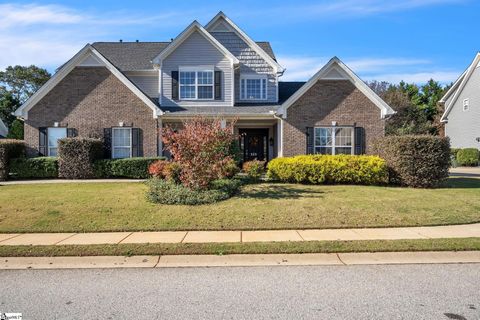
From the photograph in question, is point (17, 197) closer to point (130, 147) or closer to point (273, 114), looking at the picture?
point (130, 147)

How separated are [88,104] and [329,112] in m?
12.6

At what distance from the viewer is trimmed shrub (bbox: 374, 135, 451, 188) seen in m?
13.3

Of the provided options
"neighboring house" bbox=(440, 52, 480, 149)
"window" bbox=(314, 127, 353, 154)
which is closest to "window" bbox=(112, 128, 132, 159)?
"window" bbox=(314, 127, 353, 154)

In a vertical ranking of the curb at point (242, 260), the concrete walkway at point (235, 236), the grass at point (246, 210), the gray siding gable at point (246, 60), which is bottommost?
the curb at point (242, 260)

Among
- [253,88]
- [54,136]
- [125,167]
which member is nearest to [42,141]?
[54,136]

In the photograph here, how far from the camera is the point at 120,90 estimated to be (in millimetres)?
18594

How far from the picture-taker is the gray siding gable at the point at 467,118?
1230 inches

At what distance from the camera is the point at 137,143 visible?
18.6m

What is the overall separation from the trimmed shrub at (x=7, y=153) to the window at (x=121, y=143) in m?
4.55

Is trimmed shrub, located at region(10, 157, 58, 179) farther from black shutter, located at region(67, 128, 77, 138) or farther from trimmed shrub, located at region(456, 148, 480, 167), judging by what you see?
trimmed shrub, located at region(456, 148, 480, 167)

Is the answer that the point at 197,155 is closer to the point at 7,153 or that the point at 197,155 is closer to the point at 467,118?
the point at 7,153

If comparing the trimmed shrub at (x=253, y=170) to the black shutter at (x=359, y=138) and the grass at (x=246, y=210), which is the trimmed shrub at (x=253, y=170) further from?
the black shutter at (x=359, y=138)

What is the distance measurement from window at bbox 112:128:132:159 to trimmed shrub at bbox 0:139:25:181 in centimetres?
455

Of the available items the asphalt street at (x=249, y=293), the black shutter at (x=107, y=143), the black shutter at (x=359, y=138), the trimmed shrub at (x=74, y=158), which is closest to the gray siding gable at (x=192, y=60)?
the black shutter at (x=107, y=143)
